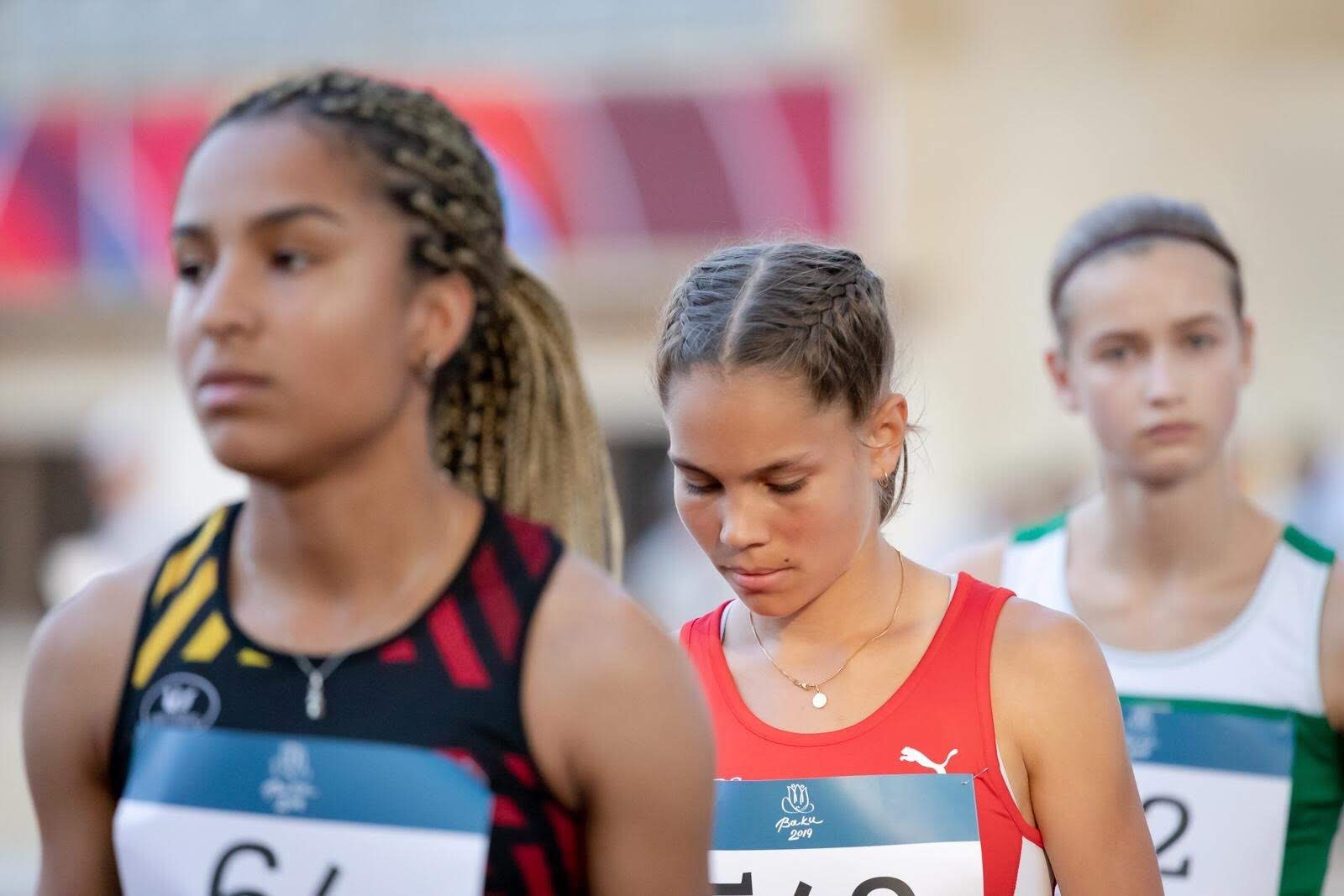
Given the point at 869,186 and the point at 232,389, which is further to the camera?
the point at 869,186

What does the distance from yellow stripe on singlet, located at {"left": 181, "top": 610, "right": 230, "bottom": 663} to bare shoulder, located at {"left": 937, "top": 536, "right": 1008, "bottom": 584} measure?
165cm

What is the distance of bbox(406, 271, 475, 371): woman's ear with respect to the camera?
200 cm

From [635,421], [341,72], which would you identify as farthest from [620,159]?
[341,72]

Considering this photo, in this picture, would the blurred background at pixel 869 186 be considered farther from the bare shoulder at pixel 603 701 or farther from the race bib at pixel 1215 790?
the bare shoulder at pixel 603 701

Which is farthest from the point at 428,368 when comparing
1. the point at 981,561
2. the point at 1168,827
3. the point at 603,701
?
the point at 1168,827

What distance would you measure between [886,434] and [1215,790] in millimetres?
1060

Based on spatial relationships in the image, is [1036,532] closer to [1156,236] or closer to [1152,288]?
[1152,288]

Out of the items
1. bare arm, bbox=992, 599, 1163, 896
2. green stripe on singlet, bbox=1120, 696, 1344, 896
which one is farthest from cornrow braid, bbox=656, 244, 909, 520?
green stripe on singlet, bbox=1120, 696, 1344, 896

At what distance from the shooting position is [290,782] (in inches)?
75.0

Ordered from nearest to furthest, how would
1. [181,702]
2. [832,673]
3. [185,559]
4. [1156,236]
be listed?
[181,702] < [185,559] < [832,673] < [1156,236]

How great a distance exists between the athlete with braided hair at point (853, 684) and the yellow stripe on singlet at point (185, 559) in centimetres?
67

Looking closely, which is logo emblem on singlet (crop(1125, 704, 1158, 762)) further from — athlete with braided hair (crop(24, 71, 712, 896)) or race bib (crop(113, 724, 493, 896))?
race bib (crop(113, 724, 493, 896))

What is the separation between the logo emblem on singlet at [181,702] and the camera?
6.35 feet

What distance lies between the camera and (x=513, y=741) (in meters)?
1.86
